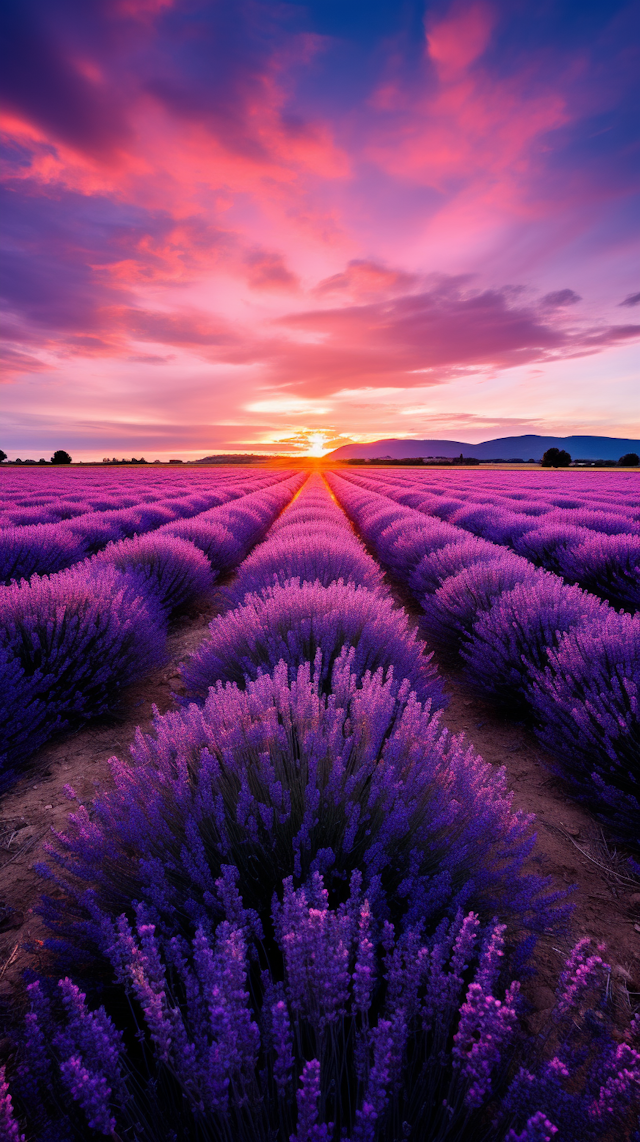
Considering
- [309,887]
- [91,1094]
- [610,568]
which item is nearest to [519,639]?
[309,887]

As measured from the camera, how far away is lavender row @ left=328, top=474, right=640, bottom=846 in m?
2.00

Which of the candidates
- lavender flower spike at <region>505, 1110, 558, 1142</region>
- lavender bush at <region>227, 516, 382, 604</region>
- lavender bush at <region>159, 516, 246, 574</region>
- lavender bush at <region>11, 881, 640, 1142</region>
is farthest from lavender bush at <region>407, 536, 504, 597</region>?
lavender flower spike at <region>505, 1110, 558, 1142</region>

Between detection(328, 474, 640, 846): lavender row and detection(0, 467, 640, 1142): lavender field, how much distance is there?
2 centimetres

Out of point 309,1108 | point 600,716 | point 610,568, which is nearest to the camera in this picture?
point 309,1108

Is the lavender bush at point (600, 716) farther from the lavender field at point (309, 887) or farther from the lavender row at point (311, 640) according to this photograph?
the lavender row at point (311, 640)

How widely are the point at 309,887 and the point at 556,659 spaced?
6.38ft

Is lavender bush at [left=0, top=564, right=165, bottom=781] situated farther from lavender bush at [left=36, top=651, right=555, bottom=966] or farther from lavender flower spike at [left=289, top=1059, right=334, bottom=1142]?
lavender flower spike at [left=289, top=1059, right=334, bottom=1142]

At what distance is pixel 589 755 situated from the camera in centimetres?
214

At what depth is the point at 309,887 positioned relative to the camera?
1.05 meters

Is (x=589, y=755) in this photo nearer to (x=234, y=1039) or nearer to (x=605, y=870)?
(x=605, y=870)

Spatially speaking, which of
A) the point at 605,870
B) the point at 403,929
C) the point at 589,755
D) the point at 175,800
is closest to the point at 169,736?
the point at 175,800

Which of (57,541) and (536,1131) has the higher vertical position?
(57,541)

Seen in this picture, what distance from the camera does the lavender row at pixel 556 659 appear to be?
1995 mm

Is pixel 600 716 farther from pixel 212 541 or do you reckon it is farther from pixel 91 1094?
pixel 212 541
